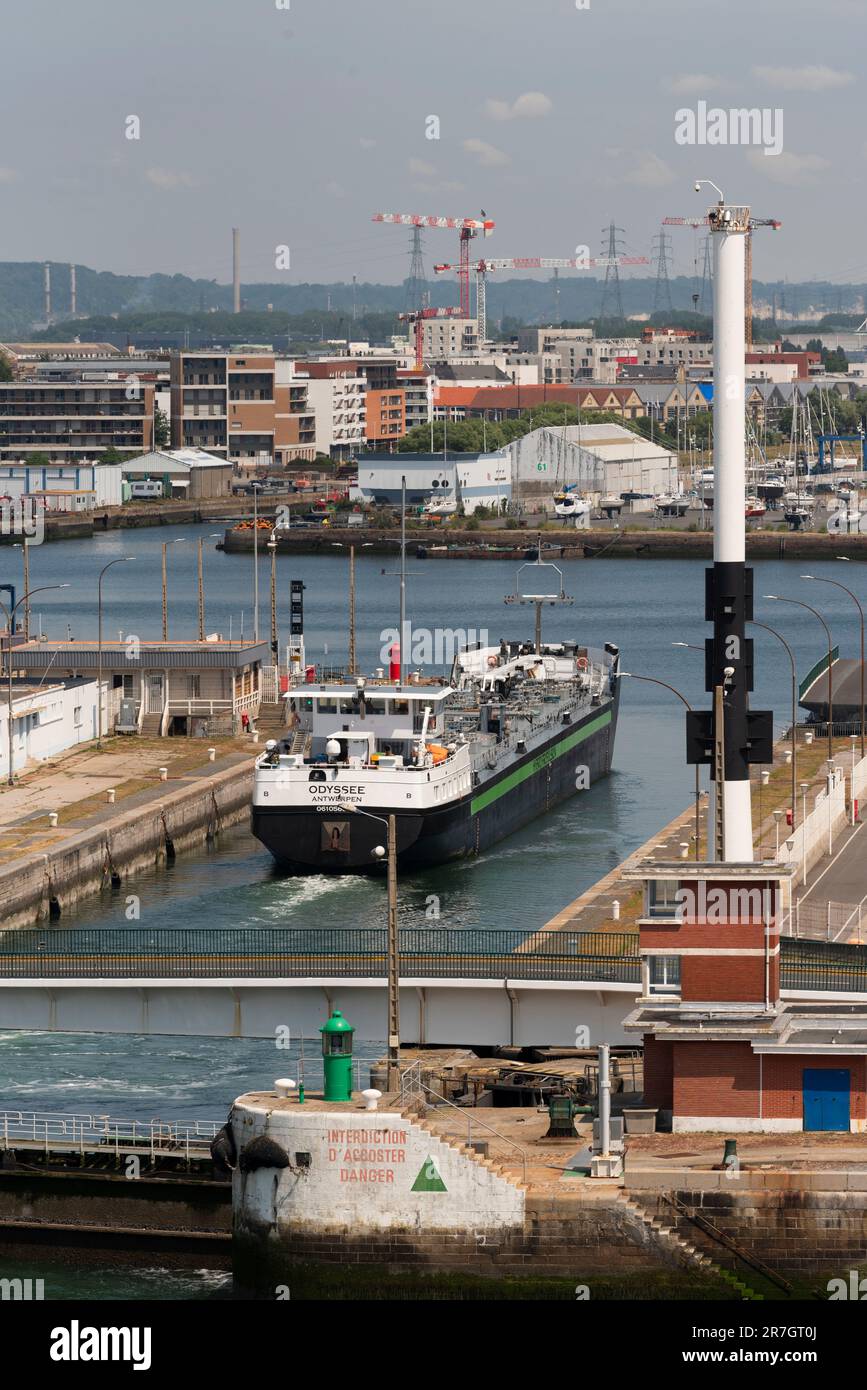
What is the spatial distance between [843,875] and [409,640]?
166 feet

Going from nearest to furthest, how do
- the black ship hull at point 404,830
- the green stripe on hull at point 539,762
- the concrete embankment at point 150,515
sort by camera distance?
1. the black ship hull at point 404,830
2. the green stripe on hull at point 539,762
3. the concrete embankment at point 150,515

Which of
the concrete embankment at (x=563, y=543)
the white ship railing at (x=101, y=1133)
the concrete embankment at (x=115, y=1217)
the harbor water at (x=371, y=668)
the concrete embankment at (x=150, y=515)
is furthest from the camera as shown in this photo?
the concrete embankment at (x=150, y=515)

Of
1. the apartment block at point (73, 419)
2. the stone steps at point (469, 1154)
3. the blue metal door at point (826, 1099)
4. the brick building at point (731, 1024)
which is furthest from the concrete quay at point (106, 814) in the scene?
the apartment block at point (73, 419)

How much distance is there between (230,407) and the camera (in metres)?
197

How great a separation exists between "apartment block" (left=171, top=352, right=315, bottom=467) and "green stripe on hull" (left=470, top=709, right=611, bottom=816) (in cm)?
13007

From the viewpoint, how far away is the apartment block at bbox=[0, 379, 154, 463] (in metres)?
189

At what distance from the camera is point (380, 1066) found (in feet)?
95.7

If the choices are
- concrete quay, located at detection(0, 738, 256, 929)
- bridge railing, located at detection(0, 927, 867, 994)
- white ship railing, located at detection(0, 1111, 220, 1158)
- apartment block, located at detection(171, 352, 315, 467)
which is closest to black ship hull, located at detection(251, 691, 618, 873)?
concrete quay, located at detection(0, 738, 256, 929)

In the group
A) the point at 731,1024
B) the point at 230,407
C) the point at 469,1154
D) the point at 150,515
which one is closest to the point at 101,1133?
the point at 469,1154

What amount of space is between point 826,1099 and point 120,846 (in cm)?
2613

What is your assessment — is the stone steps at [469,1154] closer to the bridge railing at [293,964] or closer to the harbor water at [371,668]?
the bridge railing at [293,964]

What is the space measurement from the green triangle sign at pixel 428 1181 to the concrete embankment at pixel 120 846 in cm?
2033

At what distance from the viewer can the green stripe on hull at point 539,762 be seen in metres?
55.5

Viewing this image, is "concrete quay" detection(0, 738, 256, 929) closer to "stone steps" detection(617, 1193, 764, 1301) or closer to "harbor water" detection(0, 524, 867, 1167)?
"harbor water" detection(0, 524, 867, 1167)
